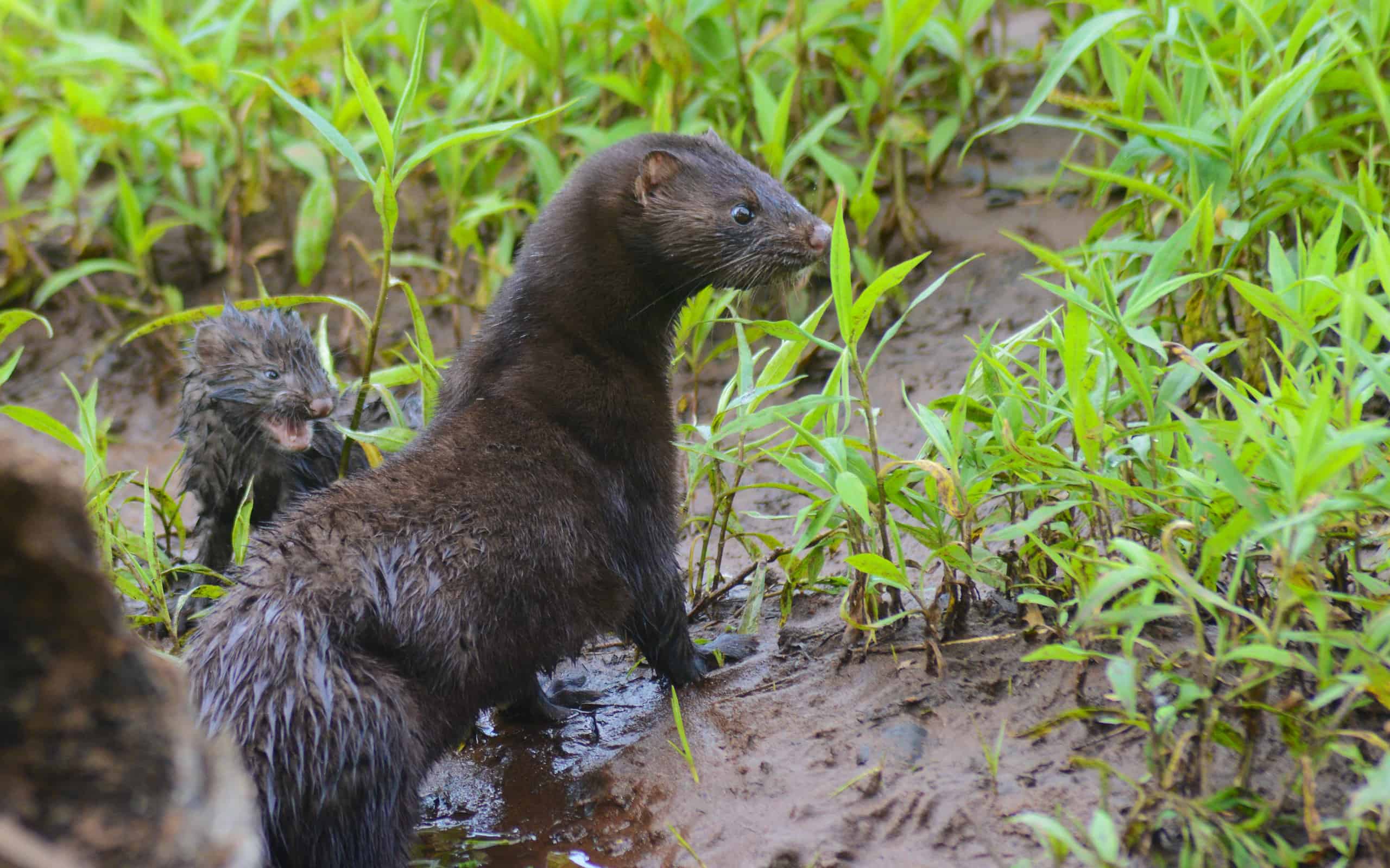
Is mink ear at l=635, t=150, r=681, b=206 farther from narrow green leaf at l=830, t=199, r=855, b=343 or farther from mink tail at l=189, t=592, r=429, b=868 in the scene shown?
mink tail at l=189, t=592, r=429, b=868

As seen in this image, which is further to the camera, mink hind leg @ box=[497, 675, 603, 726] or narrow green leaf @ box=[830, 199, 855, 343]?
mink hind leg @ box=[497, 675, 603, 726]

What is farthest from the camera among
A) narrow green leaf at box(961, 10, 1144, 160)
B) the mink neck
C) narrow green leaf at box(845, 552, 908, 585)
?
narrow green leaf at box(961, 10, 1144, 160)

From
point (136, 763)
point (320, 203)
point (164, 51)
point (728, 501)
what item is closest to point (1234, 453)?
point (728, 501)

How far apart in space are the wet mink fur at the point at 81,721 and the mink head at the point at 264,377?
9.42 feet

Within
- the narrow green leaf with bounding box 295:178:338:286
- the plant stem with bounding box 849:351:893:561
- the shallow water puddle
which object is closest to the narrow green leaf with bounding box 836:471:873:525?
the plant stem with bounding box 849:351:893:561

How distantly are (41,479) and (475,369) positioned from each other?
2343 millimetres

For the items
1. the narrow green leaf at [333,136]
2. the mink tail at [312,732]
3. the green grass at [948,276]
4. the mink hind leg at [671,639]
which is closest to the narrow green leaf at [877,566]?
the green grass at [948,276]

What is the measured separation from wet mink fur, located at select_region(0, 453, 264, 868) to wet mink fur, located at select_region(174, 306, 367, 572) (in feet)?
9.42

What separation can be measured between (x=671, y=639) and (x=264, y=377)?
191 centimetres

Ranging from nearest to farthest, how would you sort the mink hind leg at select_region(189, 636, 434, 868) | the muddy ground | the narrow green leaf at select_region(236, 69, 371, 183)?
the mink hind leg at select_region(189, 636, 434, 868) < the muddy ground < the narrow green leaf at select_region(236, 69, 371, 183)

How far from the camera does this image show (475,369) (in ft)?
14.1

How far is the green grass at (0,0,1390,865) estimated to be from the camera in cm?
292

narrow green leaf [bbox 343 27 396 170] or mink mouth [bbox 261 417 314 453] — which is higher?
narrow green leaf [bbox 343 27 396 170]

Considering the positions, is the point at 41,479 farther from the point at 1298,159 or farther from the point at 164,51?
the point at 164,51
